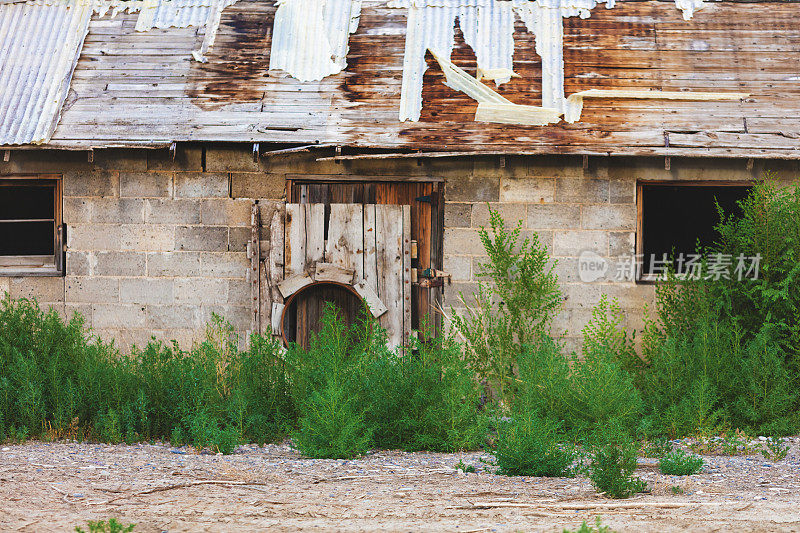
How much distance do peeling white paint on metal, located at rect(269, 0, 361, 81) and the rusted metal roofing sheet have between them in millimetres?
101

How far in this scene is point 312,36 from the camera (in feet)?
30.7

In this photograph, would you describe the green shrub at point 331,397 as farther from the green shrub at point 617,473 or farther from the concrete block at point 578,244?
the concrete block at point 578,244

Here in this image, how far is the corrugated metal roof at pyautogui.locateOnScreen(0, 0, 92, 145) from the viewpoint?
8500mm

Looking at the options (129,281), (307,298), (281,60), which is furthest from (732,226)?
(129,281)

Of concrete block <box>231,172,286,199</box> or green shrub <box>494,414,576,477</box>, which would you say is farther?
concrete block <box>231,172,286,199</box>

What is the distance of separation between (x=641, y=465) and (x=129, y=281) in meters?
5.25

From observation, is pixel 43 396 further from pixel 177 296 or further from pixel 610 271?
pixel 610 271

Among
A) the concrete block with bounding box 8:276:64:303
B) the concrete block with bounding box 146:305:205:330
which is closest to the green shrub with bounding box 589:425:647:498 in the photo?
the concrete block with bounding box 146:305:205:330

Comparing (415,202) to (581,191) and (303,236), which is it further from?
(581,191)

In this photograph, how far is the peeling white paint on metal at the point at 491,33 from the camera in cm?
880

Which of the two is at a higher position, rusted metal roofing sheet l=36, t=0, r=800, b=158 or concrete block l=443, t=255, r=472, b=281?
rusted metal roofing sheet l=36, t=0, r=800, b=158

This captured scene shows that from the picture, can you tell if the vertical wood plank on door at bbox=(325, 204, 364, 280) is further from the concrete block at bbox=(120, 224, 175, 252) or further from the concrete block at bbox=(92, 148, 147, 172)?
the concrete block at bbox=(92, 148, 147, 172)

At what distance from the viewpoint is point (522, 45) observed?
919 centimetres

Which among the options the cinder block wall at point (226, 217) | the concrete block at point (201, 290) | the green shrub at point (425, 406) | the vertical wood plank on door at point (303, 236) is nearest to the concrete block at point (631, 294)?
the cinder block wall at point (226, 217)
